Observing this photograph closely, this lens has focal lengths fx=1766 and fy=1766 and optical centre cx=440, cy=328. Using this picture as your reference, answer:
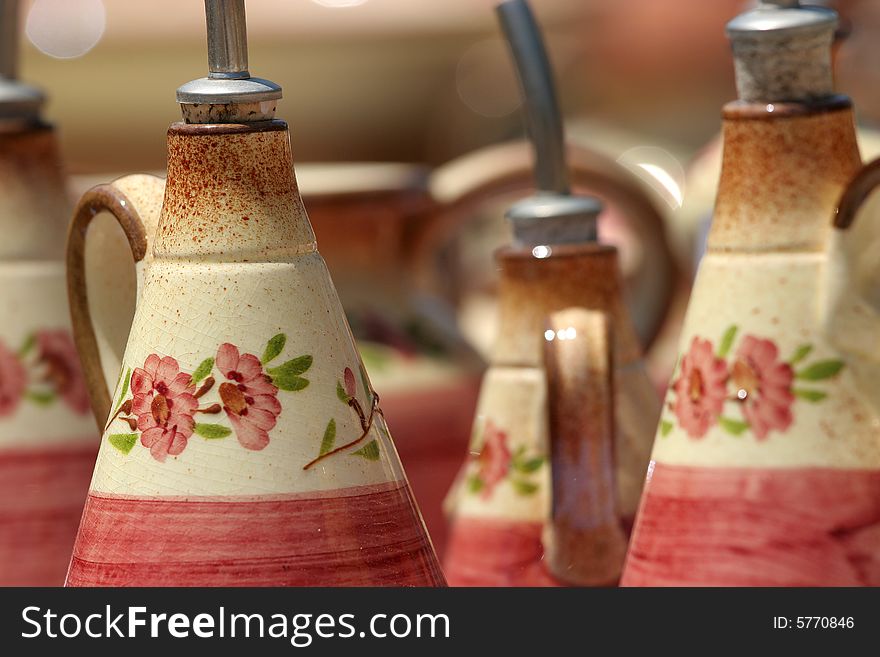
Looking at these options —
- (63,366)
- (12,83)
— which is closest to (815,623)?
(63,366)

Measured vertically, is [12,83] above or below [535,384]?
above

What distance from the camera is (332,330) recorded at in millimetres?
710

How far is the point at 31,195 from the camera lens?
0.96m

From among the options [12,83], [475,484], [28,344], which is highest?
[12,83]

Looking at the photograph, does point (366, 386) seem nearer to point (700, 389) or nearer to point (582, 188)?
point (700, 389)

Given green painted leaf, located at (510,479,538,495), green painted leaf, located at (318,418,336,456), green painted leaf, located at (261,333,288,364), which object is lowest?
green painted leaf, located at (510,479,538,495)

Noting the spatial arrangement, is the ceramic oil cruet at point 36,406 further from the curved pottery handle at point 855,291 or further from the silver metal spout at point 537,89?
the curved pottery handle at point 855,291

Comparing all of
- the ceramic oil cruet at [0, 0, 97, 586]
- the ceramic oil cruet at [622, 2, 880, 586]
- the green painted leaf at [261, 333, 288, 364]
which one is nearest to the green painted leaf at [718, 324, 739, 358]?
the ceramic oil cruet at [622, 2, 880, 586]

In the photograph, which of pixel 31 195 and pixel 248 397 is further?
pixel 31 195

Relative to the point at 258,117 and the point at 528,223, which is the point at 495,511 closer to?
the point at 528,223

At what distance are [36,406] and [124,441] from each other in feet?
0.79

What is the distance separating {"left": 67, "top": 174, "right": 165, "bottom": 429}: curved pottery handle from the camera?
29.8 inches

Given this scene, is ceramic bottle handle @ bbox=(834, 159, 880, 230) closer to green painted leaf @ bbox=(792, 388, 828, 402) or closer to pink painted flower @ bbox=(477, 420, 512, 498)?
green painted leaf @ bbox=(792, 388, 828, 402)

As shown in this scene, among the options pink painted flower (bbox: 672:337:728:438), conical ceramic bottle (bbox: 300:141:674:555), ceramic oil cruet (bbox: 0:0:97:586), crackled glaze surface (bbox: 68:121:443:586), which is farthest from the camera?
conical ceramic bottle (bbox: 300:141:674:555)
